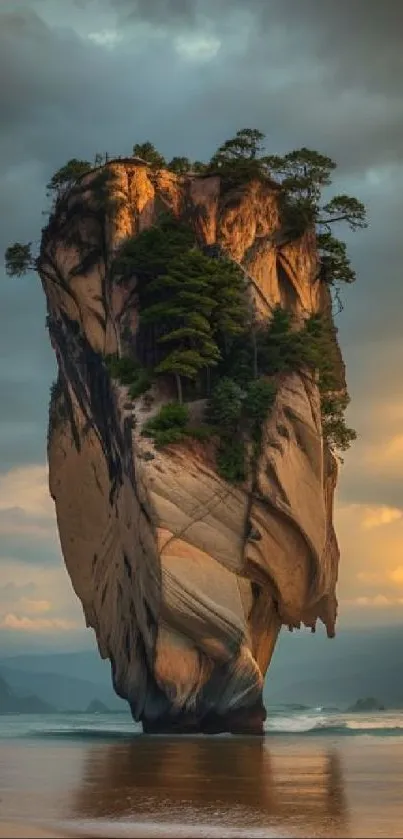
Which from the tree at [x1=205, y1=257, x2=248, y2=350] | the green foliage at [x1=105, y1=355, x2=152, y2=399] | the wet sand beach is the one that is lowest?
the wet sand beach

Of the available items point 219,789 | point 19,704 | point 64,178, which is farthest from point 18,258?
point 19,704

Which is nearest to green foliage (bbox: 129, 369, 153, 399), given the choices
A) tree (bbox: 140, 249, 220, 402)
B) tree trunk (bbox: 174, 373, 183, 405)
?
tree (bbox: 140, 249, 220, 402)

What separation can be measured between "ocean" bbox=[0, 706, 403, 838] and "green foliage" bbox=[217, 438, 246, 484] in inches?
425

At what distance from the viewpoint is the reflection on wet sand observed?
13.5 metres

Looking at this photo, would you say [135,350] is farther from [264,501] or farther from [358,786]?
[358,786]

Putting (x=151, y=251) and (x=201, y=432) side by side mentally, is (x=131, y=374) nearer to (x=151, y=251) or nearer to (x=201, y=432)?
(x=201, y=432)

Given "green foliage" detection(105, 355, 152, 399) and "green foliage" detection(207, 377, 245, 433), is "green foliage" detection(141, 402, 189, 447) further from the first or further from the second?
"green foliage" detection(105, 355, 152, 399)

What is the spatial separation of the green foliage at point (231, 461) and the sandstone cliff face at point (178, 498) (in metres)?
0.29

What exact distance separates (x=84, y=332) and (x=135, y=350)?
3.67m

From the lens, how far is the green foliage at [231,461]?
3847cm

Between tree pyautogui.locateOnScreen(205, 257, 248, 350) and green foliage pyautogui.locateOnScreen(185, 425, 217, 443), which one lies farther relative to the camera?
tree pyautogui.locateOnScreen(205, 257, 248, 350)

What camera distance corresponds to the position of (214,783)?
18.1m

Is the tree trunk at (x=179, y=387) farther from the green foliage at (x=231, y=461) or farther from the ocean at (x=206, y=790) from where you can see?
the ocean at (x=206, y=790)

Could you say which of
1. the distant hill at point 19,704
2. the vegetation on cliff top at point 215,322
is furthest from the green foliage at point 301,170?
the distant hill at point 19,704
